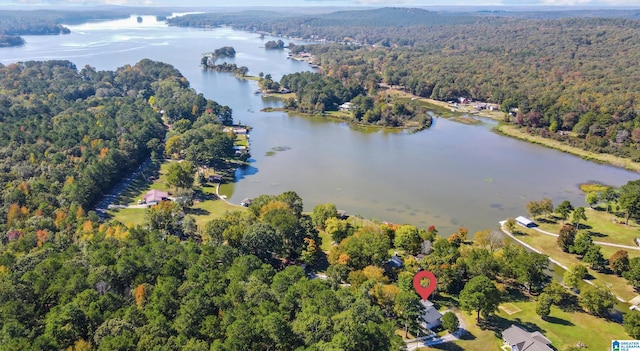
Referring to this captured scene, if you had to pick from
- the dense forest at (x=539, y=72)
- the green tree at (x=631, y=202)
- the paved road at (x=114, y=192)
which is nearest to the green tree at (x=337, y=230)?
the paved road at (x=114, y=192)

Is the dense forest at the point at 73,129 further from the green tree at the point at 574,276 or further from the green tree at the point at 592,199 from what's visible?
the green tree at the point at 592,199

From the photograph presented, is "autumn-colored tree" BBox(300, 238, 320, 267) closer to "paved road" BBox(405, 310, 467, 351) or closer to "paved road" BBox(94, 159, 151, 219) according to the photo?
"paved road" BBox(405, 310, 467, 351)

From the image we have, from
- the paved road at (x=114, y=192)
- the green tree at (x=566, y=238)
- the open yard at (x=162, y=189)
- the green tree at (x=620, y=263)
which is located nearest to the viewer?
the green tree at (x=620, y=263)

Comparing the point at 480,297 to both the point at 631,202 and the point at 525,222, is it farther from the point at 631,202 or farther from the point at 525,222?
the point at 631,202

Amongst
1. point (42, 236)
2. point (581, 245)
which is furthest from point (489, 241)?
point (42, 236)

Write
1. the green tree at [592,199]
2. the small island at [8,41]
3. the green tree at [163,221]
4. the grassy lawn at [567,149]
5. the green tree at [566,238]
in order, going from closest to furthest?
the green tree at [566,238] → the green tree at [163,221] → the green tree at [592,199] → the grassy lawn at [567,149] → the small island at [8,41]

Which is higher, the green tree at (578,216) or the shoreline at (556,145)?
the shoreline at (556,145)

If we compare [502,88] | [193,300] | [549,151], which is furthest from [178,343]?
[502,88]

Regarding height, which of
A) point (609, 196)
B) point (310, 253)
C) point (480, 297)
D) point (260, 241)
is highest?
point (609, 196)
